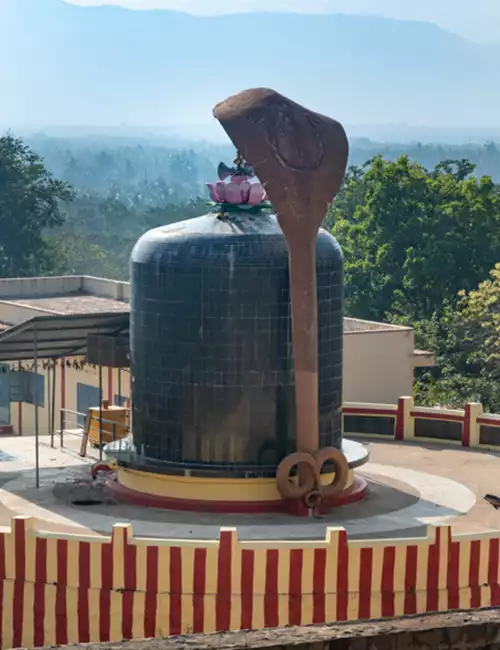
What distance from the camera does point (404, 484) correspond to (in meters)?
33.8

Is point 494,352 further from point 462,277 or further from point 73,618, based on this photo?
point 73,618

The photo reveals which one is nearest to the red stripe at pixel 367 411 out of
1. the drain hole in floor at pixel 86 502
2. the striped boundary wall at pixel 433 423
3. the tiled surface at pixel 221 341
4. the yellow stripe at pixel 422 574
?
the striped boundary wall at pixel 433 423

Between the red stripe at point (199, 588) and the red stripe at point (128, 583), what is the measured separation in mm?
1080

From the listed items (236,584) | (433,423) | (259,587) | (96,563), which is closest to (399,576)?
(259,587)

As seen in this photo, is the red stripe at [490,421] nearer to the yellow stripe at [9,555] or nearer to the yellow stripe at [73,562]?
the yellow stripe at [73,562]

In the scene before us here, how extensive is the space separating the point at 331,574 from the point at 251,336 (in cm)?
529

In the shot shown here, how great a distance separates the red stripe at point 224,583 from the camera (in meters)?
27.0

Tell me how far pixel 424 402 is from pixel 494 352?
583cm

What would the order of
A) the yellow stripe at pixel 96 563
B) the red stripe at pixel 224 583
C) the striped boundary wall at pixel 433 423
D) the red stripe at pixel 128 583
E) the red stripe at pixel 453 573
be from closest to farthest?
the red stripe at pixel 224 583
the red stripe at pixel 128 583
the yellow stripe at pixel 96 563
the red stripe at pixel 453 573
the striped boundary wall at pixel 433 423

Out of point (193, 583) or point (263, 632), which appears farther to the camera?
point (193, 583)

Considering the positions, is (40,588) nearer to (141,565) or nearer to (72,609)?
(72,609)

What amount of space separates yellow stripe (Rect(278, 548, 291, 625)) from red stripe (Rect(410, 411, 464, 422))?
39.5 feet

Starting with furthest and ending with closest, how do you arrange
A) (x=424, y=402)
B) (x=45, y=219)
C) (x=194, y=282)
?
1. (x=45, y=219)
2. (x=424, y=402)
3. (x=194, y=282)

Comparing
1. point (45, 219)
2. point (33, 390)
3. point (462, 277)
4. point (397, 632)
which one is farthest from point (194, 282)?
point (45, 219)
